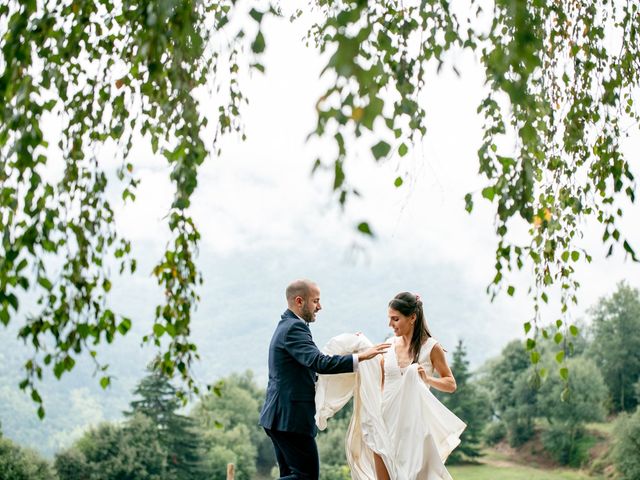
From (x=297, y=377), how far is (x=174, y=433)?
43.7 m

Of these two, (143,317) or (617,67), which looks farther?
(143,317)

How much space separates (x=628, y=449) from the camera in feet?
128

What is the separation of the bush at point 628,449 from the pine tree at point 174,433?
71.9 feet

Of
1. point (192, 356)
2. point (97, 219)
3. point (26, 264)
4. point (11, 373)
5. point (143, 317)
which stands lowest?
point (192, 356)

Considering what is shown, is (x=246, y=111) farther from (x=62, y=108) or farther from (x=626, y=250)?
→ (x=626, y=250)

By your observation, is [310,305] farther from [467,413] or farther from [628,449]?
[467,413]

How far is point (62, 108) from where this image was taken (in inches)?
132

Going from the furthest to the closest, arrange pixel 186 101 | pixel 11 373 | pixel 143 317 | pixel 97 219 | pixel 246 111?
1. pixel 143 317
2. pixel 11 373
3. pixel 246 111
4. pixel 97 219
5. pixel 186 101

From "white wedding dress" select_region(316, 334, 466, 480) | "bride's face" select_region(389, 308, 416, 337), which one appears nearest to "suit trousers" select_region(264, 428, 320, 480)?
"white wedding dress" select_region(316, 334, 466, 480)

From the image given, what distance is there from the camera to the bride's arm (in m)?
5.48

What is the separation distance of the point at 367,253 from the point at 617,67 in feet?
9.27

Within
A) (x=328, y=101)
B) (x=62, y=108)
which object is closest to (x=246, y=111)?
(x=62, y=108)

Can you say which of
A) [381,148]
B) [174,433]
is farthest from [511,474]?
[381,148]

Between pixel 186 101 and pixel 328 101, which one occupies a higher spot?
pixel 186 101
